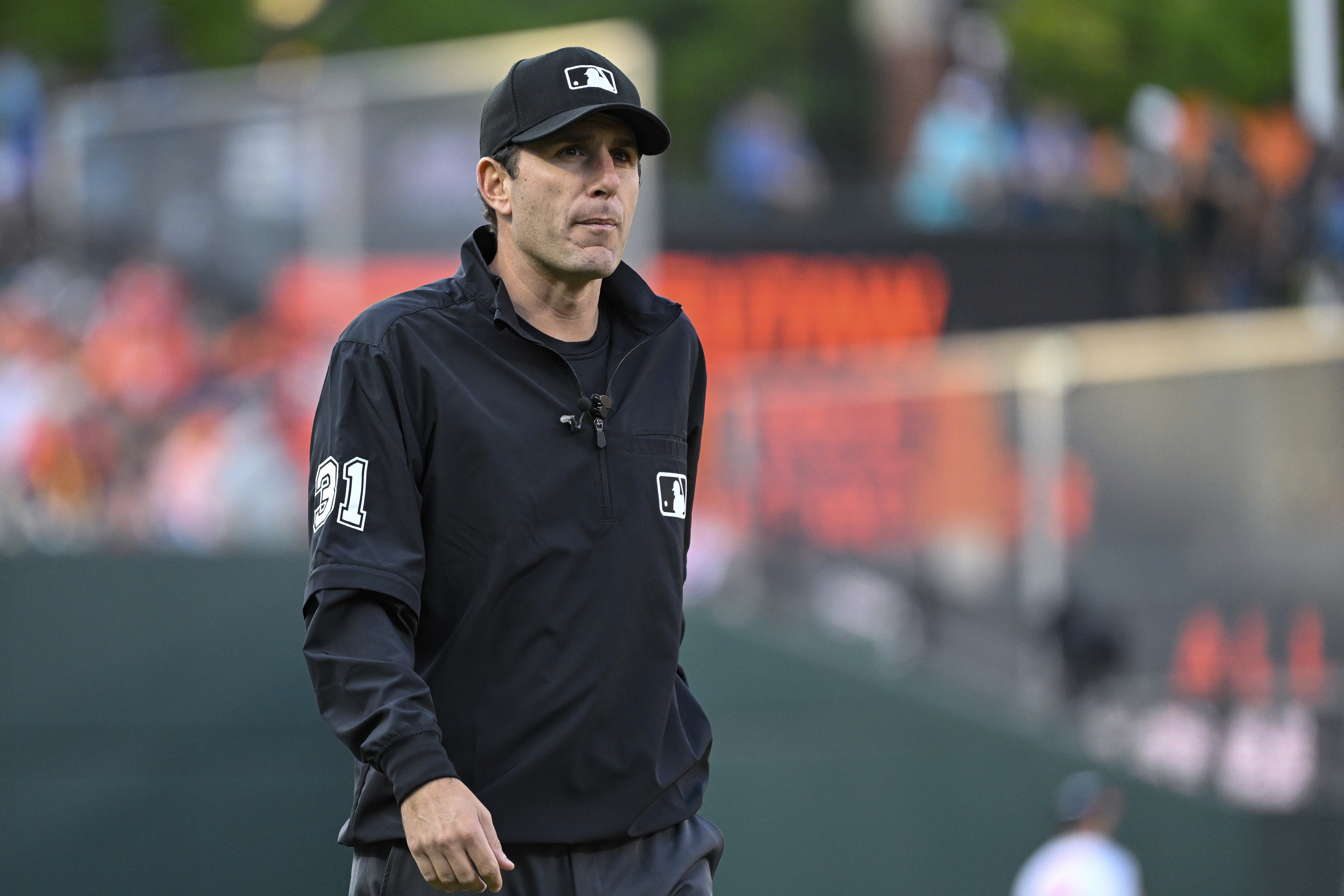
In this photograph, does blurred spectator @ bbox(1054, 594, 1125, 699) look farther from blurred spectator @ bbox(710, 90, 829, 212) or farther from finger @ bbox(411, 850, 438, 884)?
finger @ bbox(411, 850, 438, 884)

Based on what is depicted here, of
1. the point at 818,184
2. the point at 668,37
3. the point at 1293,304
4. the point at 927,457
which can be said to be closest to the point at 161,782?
the point at 927,457

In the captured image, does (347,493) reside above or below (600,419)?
below

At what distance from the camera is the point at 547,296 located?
325 centimetres

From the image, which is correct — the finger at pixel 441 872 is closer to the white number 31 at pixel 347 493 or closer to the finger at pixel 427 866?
the finger at pixel 427 866

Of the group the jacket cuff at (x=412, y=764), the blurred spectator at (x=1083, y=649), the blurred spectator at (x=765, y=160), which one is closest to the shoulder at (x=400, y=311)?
the jacket cuff at (x=412, y=764)

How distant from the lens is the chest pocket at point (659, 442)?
3172mm

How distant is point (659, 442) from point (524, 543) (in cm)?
33

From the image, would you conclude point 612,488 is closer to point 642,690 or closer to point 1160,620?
point 642,690

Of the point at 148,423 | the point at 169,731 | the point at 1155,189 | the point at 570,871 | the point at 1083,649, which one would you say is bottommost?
the point at 1083,649

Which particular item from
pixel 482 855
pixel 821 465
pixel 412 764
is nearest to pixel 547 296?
pixel 412 764

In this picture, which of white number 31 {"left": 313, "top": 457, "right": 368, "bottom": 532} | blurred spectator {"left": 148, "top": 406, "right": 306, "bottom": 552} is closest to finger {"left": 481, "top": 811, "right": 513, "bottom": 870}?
white number 31 {"left": 313, "top": 457, "right": 368, "bottom": 532}

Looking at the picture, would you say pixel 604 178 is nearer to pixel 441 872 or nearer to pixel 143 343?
pixel 441 872

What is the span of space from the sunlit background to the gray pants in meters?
3.62

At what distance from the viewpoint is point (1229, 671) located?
11.6 metres
